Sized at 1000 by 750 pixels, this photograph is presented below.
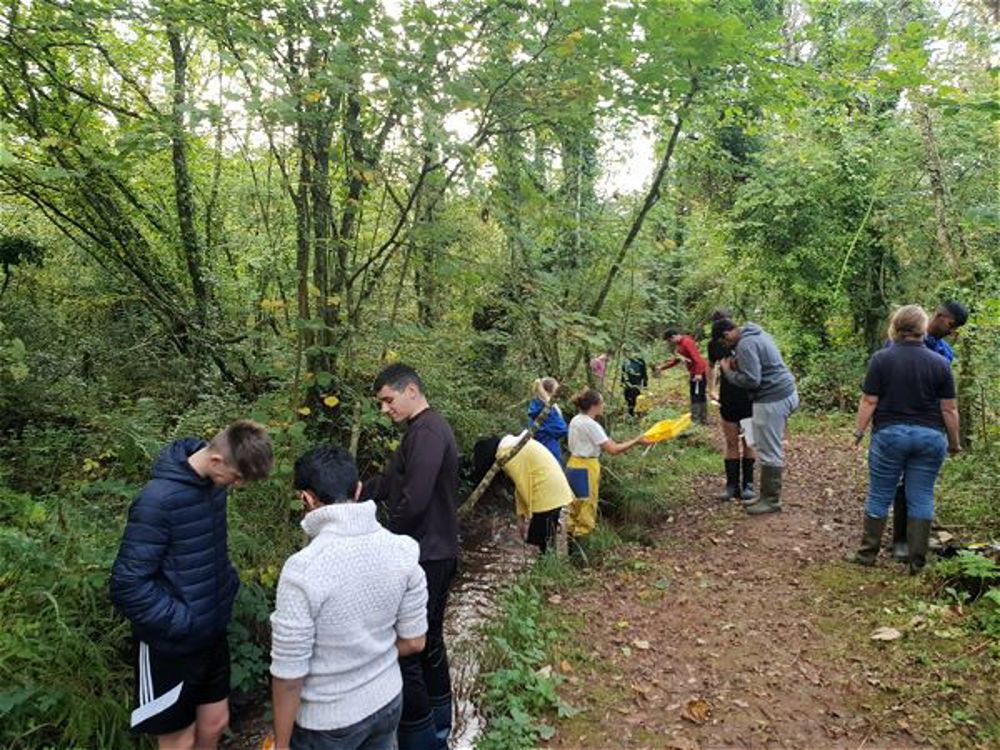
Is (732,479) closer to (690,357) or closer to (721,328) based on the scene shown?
(721,328)

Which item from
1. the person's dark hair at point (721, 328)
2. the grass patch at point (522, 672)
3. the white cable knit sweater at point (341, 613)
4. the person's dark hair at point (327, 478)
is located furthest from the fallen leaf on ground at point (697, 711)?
the person's dark hair at point (721, 328)

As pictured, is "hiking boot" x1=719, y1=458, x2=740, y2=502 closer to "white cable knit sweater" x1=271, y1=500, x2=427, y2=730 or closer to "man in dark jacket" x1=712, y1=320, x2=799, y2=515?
"man in dark jacket" x1=712, y1=320, x2=799, y2=515

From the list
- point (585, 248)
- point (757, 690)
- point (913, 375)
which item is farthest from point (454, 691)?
point (585, 248)

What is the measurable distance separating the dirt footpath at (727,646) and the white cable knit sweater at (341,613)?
179 centimetres

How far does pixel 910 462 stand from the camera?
495 cm

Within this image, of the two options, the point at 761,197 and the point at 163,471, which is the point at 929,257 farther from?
the point at 163,471

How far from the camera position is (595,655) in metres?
4.57

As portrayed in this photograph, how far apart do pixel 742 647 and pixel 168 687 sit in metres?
3.69

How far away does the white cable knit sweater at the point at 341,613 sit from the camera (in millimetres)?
2213

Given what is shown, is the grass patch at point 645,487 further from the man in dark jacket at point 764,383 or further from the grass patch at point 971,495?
the grass patch at point 971,495

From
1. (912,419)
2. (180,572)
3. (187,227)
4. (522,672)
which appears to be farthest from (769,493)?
(187,227)

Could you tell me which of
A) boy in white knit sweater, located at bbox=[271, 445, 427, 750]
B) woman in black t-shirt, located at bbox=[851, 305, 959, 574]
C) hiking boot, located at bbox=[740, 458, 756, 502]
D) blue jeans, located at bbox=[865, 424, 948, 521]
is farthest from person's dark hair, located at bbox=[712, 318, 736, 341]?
boy in white knit sweater, located at bbox=[271, 445, 427, 750]

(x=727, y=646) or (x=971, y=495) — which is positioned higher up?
(x=971, y=495)

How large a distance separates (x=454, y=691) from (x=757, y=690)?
1982 mm
